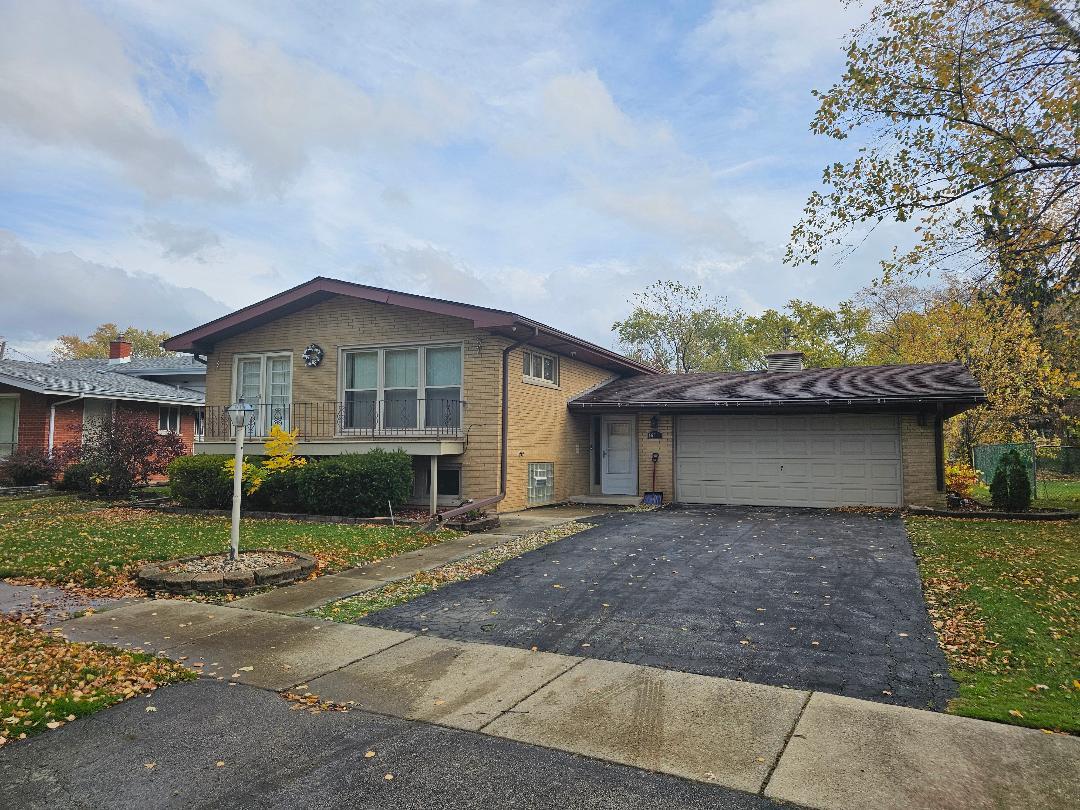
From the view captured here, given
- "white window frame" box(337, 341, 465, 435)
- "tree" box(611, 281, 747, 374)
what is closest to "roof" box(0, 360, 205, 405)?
"white window frame" box(337, 341, 465, 435)

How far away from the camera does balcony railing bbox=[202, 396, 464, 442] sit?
14.0 meters

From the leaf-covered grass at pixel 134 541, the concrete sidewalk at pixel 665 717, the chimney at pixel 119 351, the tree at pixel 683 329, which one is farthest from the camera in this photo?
the tree at pixel 683 329

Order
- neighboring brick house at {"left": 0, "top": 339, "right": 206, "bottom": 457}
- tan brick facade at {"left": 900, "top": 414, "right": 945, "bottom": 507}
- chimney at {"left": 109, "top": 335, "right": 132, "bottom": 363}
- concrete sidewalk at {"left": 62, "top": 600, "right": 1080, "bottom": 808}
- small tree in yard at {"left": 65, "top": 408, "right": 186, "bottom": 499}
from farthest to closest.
A: 1. chimney at {"left": 109, "top": 335, "right": 132, "bottom": 363}
2. neighboring brick house at {"left": 0, "top": 339, "right": 206, "bottom": 457}
3. small tree in yard at {"left": 65, "top": 408, "right": 186, "bottom": 499}
4. tan brick facade at {"left": 900, "top": 414, "right": 945, "bottom": 507}
5. concrete sidewalk at {"left": 62, "top": 600, "right": 1080, "bottom": 808}

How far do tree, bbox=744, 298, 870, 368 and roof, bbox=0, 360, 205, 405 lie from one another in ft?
90.0

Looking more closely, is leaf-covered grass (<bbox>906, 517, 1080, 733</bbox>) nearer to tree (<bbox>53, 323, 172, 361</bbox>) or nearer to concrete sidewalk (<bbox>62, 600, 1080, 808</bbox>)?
concrete sidewalk (<bbox>62, 600, 1080, 808</bbox>)

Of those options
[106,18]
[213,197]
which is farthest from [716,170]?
[213,197]

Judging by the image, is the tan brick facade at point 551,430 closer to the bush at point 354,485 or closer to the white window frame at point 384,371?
the white window frame at point 384,371

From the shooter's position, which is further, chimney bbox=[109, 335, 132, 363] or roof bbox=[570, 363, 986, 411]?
chimney bbox=[109, 335, 132, 363]

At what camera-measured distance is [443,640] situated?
5340 mm

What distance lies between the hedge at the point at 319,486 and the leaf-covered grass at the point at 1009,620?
8732 millimetres

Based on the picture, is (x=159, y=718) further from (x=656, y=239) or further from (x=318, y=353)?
(x=656, y=239)

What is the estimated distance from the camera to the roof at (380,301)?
42.9 feet

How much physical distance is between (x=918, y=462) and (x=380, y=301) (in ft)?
40.2

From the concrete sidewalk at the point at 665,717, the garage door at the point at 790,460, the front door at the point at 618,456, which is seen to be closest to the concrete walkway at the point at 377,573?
the concrete sidewalk at the point at 665,717
